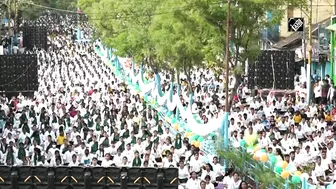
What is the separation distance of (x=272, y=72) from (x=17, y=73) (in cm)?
929

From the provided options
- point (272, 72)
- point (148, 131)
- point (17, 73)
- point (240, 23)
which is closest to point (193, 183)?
point (240, 23)

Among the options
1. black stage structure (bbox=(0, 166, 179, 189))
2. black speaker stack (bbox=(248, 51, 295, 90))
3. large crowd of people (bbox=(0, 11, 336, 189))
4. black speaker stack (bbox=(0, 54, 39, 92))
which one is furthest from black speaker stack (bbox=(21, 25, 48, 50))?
black stage structure (bbox=(0, 166, 179, 189))

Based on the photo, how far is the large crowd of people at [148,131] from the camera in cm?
2150

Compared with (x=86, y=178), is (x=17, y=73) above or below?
above

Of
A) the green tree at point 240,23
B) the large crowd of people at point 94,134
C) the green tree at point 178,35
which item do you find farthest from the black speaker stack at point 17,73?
the green tree at point 240,23

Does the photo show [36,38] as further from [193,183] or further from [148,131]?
[193,183]

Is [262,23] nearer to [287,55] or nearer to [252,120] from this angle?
[252,120]

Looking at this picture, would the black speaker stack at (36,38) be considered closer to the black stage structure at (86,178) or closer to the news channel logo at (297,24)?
the news channel logo at (297,24)

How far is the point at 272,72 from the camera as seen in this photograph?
1346 inches

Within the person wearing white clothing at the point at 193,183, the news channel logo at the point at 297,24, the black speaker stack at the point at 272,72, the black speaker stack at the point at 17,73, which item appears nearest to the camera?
the person wearing white clothing at the point at 193,183

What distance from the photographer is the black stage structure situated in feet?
54.2

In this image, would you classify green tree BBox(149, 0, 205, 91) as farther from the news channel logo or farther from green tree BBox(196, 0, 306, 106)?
the news channel logo

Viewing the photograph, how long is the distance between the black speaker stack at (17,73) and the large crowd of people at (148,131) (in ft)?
→ 2.04

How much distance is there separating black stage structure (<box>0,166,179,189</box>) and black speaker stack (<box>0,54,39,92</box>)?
46.5ft
